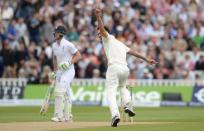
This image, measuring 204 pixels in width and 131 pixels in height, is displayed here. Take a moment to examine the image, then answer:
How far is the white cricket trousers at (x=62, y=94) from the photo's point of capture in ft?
63.6

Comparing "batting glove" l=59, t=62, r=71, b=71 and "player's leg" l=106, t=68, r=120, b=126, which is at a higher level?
"batting glove" l=59, t=62, r=71, b=71

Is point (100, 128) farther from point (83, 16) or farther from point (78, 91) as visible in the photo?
point (83, 16)

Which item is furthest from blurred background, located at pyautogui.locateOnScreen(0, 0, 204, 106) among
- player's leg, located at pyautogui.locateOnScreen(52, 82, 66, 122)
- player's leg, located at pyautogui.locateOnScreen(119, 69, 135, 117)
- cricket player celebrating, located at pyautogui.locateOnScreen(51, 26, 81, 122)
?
player's leg, located at pyautogui.locateOnScreen(119, 69, 135, 117)

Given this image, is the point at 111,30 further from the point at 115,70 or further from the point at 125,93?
the point at 115,70

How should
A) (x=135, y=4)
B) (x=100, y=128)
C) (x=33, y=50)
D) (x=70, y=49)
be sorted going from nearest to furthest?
1. (x=100, y=128)
2. (x=70, y=49)
3. (x=33, y=50)
4. (x=135, y=4)

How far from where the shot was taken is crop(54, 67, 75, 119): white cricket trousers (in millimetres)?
19391

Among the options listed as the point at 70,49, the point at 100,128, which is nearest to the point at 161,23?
the point at 70,49

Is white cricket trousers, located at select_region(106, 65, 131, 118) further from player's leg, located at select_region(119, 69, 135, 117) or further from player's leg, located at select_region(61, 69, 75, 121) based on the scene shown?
player's leg, located at select_region(61, 69, 75, 121)

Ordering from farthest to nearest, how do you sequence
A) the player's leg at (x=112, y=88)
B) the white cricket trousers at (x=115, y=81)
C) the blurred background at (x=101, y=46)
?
the blurred background at (x=101, y=46), the white cricket trousers at (x=115, y=81), the player's leg at (x=112, y=88)

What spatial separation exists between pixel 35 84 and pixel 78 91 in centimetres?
182

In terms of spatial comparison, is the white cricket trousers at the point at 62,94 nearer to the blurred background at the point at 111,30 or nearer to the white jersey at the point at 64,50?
the white jersey at the point at 64,50

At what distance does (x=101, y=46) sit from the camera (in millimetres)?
32156

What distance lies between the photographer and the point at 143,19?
33.4 metres

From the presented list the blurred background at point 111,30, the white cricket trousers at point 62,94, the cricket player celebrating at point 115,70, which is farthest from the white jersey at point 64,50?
the blurred background at point 111,30
